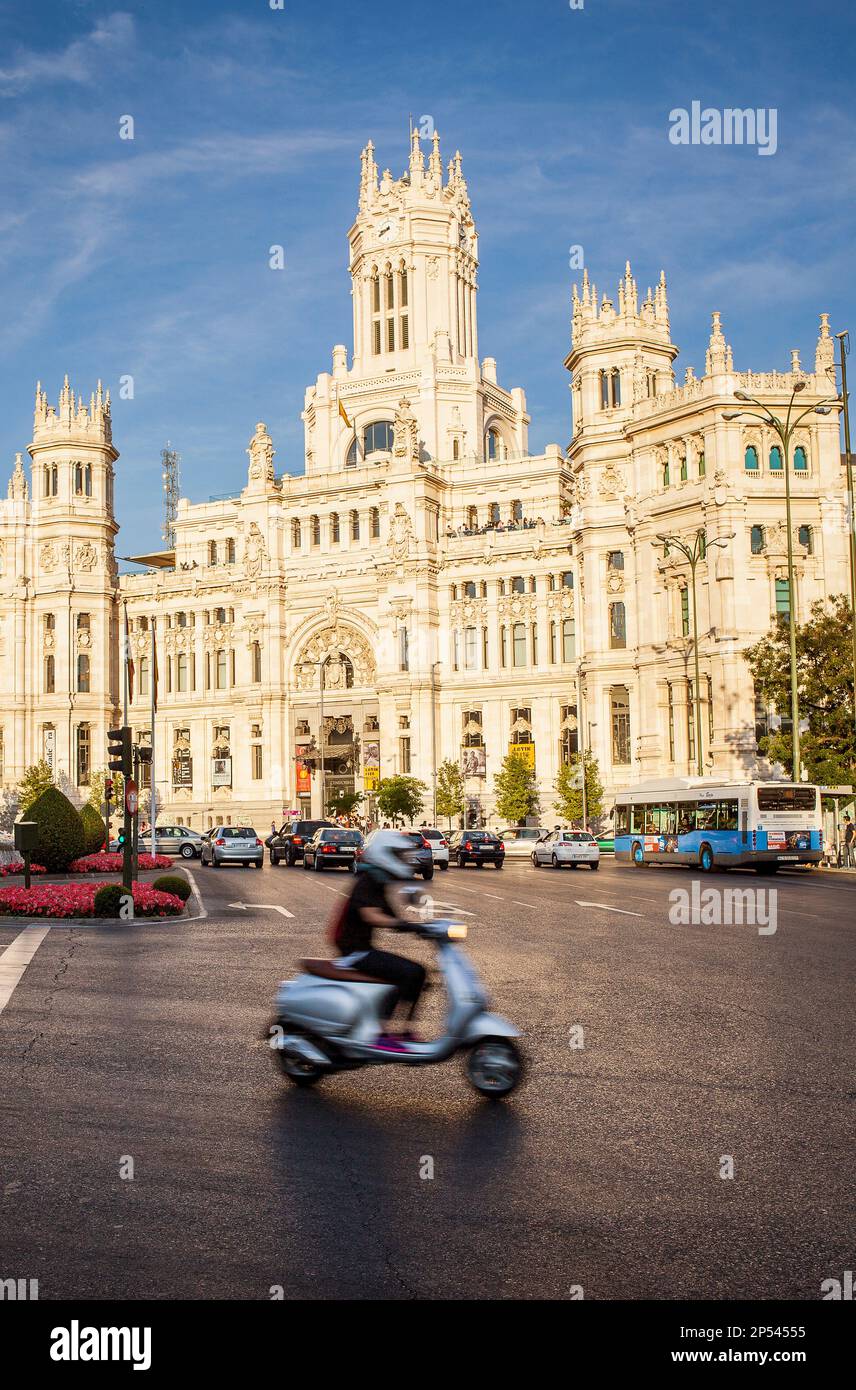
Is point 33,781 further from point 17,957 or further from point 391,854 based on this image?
point 391,854

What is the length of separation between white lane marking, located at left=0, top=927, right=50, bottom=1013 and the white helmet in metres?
5.23

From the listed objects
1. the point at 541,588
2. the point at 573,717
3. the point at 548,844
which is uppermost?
the point at 541,588

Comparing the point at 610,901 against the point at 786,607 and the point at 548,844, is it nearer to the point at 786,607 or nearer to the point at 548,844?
the point at 548,844

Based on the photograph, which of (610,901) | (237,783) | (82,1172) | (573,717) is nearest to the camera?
(82,1172)

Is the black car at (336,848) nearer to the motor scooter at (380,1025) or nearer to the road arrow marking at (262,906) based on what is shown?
the road arrow marking at (262,906)

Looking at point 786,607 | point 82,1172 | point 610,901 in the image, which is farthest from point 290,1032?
point 786,607

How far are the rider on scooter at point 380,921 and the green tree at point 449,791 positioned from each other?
74869 mm

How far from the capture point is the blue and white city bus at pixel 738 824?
3922cm

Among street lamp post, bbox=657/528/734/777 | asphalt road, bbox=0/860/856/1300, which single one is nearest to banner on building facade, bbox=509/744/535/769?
street lamp post, bbox=657/528/734/777

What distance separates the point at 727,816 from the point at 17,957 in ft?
91.2

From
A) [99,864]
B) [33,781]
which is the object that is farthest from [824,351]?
[33,781]

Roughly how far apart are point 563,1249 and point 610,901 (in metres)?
21.6

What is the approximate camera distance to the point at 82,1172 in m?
6.72
